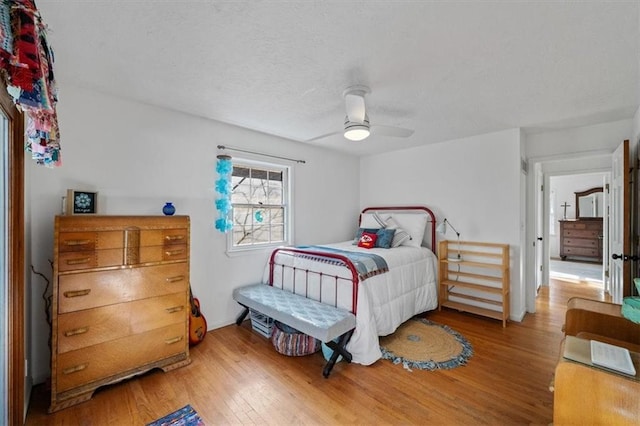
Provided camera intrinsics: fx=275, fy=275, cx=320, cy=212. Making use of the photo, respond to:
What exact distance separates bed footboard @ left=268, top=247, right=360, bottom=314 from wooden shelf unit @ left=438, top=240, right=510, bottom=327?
1.83 metres

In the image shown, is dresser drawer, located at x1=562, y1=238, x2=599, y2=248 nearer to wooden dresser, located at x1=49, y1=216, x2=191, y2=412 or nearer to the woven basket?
the woven basket

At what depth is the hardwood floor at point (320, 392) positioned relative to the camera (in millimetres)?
1805

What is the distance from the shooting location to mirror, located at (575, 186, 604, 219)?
6.77 m

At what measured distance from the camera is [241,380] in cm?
220

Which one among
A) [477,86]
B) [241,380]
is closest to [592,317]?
[477,86]

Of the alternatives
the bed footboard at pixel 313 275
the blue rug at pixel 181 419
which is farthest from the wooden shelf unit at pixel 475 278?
the blue rug at pixel 181 419

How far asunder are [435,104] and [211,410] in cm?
314

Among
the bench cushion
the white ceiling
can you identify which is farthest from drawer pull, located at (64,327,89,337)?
the white ceiling

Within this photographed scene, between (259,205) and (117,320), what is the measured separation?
1.97 metres

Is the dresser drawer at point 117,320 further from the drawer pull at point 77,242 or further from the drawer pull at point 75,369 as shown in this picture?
the drawer pull at point 77,242

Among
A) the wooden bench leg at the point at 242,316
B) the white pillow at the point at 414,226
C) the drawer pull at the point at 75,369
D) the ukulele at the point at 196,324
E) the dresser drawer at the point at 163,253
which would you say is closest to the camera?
the drawer pull at the point at 75,369

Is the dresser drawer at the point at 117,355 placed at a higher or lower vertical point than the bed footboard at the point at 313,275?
lower

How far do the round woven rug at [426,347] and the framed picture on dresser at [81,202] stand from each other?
2813 millimetres

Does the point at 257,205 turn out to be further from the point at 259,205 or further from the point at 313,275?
the point at 313,275
